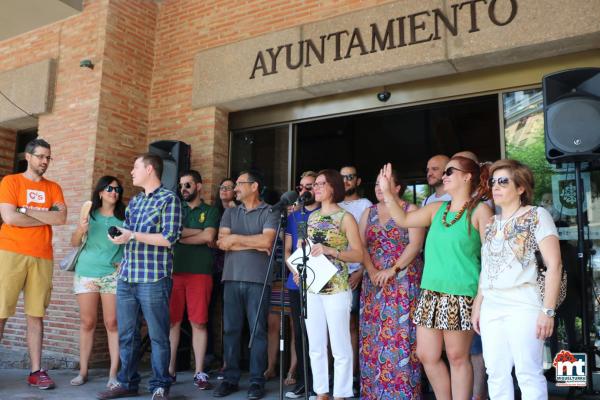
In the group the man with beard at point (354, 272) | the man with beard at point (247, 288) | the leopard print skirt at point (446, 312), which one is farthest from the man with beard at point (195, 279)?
the leopard print skirt at point (446, 312)

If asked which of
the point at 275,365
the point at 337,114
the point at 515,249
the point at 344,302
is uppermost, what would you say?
the point at 337,114

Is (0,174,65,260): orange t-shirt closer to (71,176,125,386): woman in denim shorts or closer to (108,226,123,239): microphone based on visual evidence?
(71,176,125,386): woman in denim shorts

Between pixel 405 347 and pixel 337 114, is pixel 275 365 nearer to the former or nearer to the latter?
pixel 405 347

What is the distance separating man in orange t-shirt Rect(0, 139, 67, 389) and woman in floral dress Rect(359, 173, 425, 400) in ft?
9.15

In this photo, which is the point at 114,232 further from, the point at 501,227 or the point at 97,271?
the point at 501,227

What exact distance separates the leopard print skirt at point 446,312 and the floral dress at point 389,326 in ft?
1.89

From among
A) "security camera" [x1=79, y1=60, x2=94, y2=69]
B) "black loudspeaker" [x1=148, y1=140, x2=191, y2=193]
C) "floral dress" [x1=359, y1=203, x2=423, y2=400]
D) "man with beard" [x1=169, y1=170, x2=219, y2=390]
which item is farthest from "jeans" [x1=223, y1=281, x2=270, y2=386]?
"security camera" [x1=79, y1=60, x2=94, y2=69]

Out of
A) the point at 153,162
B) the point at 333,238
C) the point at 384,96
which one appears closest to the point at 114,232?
the point at 153,162

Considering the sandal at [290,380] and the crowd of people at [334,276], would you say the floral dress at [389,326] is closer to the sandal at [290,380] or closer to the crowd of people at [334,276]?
the crowd of people at [334,276]

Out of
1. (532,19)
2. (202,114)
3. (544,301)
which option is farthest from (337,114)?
(544,301)

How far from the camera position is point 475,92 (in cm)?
Result: 500

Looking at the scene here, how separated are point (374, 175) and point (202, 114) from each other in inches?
182

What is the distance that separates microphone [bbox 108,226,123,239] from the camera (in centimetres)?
367

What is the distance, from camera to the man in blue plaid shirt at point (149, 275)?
12.8 feet
